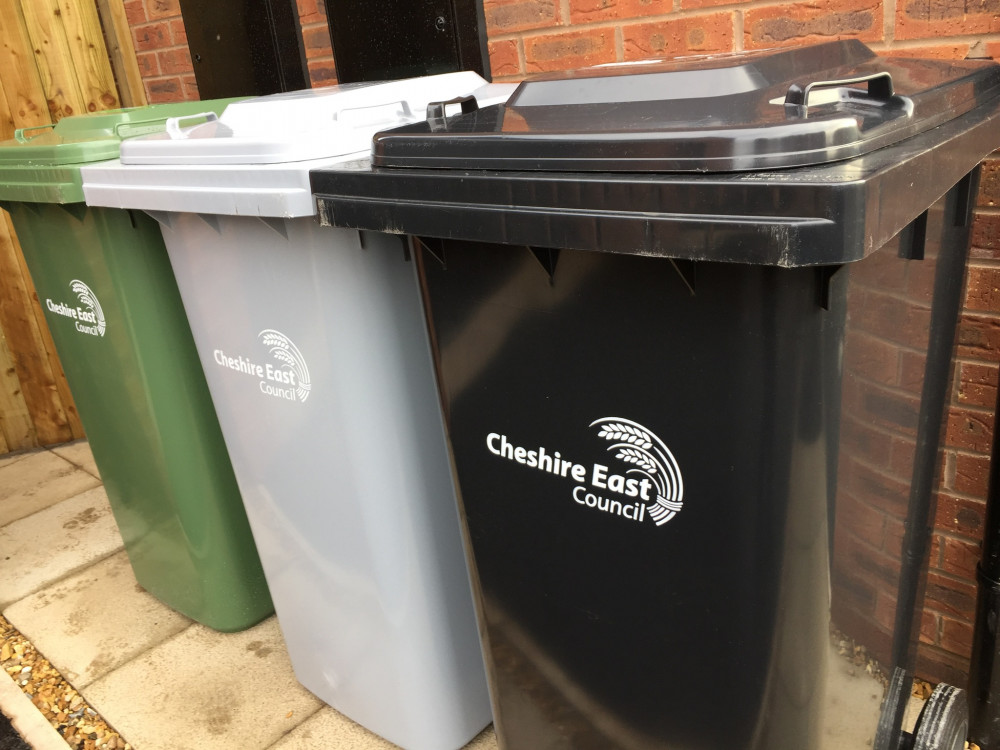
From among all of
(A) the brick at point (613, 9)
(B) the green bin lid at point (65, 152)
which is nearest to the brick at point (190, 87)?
(B) the green bin lid at point (65, 152)

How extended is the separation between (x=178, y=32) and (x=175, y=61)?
0.46 ft

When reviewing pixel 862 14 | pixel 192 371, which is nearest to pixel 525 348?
pixel 862 14

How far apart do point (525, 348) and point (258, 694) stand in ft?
5.16

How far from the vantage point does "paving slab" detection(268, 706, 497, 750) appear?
2090 mm

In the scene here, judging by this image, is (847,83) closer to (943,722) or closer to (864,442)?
(864,442)

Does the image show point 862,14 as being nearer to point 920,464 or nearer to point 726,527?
point 920,464

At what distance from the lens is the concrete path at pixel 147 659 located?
2.15 meters

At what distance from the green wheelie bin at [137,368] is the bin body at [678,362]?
96cm

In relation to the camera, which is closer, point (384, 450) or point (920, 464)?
point (920, 464)

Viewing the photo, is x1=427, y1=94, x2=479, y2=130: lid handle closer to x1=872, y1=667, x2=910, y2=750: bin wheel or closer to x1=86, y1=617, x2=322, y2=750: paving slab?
x1=872, y1=667, x2=910, y2=750: bin wheel

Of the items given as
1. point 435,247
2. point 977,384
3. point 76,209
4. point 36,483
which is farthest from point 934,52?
point 36,483

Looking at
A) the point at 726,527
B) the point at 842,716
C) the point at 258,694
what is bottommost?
the point at 258,694

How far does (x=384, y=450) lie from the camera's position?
1.72m

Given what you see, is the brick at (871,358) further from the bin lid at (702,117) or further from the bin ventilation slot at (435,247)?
the bin ventilation slot at (435,247)
